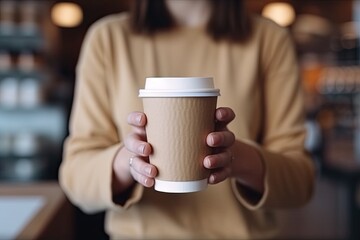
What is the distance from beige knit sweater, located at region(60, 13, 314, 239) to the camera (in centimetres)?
72

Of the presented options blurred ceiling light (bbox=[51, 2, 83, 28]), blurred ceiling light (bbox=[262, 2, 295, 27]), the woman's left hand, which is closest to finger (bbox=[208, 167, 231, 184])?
the woman's left hand

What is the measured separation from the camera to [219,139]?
47 centimetres

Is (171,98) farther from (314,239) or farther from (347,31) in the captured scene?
(347,31)

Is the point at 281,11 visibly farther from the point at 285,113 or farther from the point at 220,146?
the point at 220,146

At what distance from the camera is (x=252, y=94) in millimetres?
738

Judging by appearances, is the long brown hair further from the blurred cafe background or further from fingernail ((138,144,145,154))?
fingernail ((138,144,145,154))

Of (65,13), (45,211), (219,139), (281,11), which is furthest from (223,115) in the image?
(65,13)

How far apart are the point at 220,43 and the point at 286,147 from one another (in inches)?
7.6

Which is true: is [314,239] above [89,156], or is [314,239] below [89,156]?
below

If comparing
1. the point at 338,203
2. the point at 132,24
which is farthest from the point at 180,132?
the point at 338,203

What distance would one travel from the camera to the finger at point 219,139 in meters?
0.46

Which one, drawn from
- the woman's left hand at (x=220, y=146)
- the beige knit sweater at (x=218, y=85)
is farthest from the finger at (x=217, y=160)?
the beige knit sweater at (x=218, y=85)

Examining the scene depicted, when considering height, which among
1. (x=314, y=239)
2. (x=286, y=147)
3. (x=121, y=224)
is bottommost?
(x=314, y=239)

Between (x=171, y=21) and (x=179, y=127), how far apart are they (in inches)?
13.9
